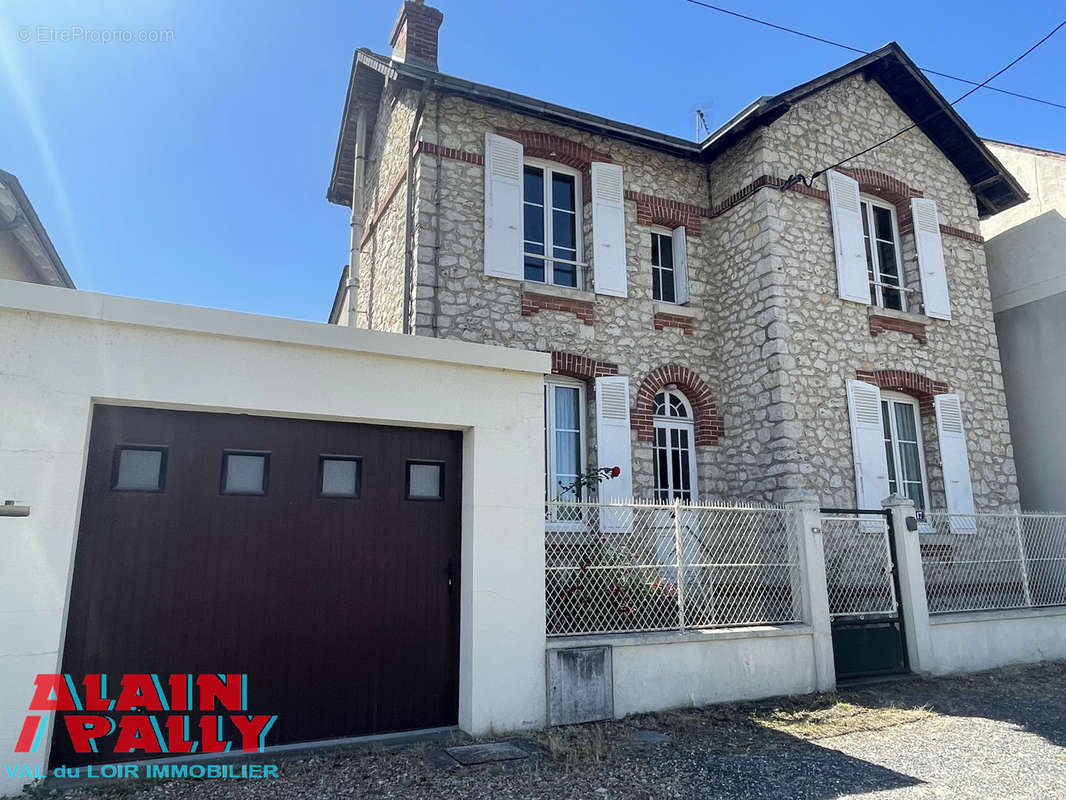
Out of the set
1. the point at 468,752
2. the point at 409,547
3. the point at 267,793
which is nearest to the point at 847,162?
the point at 409,547

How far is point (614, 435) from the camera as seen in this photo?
851 cm

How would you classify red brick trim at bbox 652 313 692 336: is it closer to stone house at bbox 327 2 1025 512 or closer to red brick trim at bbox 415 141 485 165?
stone house at bbox 327 2 1025 512

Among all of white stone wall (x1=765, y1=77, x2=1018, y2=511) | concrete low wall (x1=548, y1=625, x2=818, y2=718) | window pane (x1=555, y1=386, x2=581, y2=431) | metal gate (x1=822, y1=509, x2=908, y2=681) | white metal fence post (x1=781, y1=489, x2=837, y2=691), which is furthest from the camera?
white stone wall (x1=765, y1=77, x2=1018, y2=511)

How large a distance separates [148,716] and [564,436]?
5.33 metres

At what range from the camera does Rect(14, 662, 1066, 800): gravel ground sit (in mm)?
3900

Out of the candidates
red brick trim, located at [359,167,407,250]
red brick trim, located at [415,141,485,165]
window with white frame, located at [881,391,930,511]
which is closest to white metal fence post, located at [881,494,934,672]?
window with white frame, located at [881,391,930,511]

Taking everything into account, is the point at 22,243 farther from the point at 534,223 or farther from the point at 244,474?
the point at 244,474

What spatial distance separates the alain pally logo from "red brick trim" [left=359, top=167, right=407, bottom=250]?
21.2 feet

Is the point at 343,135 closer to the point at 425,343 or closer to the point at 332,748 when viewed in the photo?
the point at 425,343

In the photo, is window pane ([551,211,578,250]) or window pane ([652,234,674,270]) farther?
window pane ([652,234,674,270])

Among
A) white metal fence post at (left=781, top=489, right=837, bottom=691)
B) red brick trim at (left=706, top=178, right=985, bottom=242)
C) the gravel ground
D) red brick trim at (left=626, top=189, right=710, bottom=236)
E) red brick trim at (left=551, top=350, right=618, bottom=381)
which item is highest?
red brick trim at (left=706, top=178, right=985, bottom=242)

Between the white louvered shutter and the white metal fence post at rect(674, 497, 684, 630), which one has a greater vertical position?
the white louvered shutter

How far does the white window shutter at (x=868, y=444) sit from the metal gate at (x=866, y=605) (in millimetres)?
1017

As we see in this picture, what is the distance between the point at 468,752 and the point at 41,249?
28.7 ft
